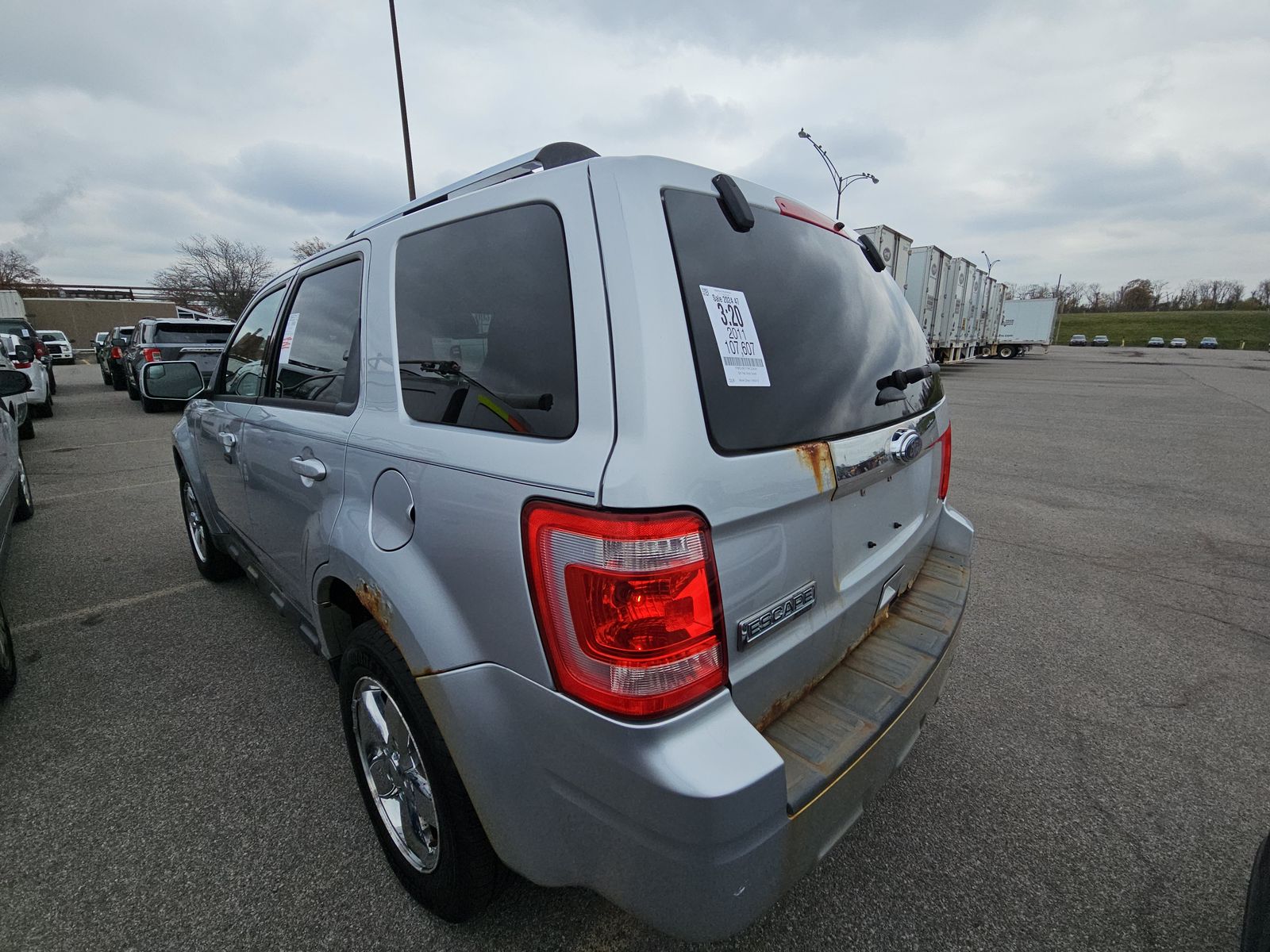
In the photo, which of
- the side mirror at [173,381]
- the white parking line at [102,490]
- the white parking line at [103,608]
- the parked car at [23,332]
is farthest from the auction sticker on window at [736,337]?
the parked car at [23,332]

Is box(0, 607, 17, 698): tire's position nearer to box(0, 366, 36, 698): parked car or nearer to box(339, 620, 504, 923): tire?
box(0, 366, 36, 698): parked car

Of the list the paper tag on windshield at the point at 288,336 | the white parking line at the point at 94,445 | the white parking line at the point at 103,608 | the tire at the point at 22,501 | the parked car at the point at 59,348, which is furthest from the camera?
the parked car at the point at 59,348

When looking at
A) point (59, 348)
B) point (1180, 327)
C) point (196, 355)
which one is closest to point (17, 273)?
point (59, 348)

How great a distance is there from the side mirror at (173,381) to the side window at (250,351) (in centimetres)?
22

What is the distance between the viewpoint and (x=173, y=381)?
11.2 ft

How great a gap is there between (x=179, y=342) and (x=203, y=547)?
984cm

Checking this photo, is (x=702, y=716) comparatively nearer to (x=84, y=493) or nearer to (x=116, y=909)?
(x=116, y=909)

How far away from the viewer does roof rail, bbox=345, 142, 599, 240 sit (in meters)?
1.57

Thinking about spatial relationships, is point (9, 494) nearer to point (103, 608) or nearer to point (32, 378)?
point (103, 608)

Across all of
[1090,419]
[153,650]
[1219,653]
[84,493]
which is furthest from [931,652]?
[1090,419]

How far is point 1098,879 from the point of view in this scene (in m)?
1.85

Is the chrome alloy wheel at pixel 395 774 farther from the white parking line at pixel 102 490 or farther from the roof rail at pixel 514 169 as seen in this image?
the white parking line at pixel 102 490

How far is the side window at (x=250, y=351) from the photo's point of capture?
2.80 meters

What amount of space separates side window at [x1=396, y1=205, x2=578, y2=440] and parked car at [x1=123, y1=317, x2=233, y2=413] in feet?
33.8
